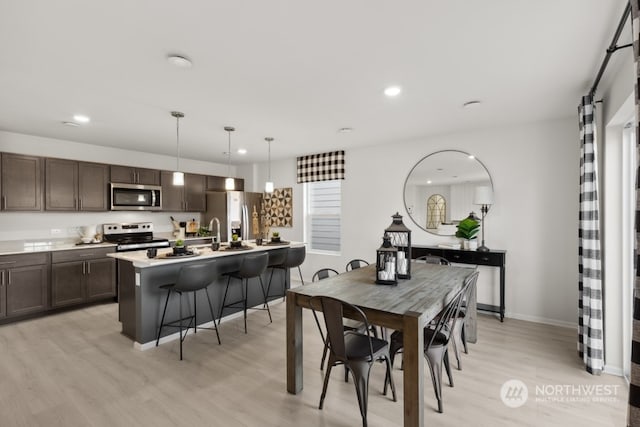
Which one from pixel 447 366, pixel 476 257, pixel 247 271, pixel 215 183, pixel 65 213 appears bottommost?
pixel 447 366

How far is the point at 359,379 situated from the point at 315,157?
14.3 feet

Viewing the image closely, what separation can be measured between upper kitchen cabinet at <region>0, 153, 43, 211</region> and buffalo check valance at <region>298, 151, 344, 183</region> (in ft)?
12.8

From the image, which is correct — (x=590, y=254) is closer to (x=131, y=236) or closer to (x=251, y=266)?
(x=251, y=266)

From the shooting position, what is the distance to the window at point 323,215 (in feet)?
18.9

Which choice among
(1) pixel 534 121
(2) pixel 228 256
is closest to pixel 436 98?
(1) pixel 534 121

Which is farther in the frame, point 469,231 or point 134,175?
point 134,175

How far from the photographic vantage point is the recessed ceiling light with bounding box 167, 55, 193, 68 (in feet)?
7.19

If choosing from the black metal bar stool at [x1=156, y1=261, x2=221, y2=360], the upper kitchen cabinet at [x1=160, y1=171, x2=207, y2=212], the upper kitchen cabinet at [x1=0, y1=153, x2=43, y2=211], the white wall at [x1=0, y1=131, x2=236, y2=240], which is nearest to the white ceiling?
the upper kitchen cabinet at [x1=0, y1=153, x2=43, y2=211]

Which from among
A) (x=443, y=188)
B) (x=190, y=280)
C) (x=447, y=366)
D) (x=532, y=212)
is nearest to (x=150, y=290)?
(x=190, y=280)

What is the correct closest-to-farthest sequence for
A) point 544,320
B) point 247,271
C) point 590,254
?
point 590,254
point 247,271
point 544,320

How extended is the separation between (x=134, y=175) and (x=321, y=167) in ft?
10.5

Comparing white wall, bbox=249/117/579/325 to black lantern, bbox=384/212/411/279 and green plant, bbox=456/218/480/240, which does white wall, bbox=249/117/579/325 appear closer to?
green plant, bbox=456/218/480/240

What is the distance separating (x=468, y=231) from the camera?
4.08 m

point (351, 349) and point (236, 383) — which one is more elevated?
point (351, 349)
